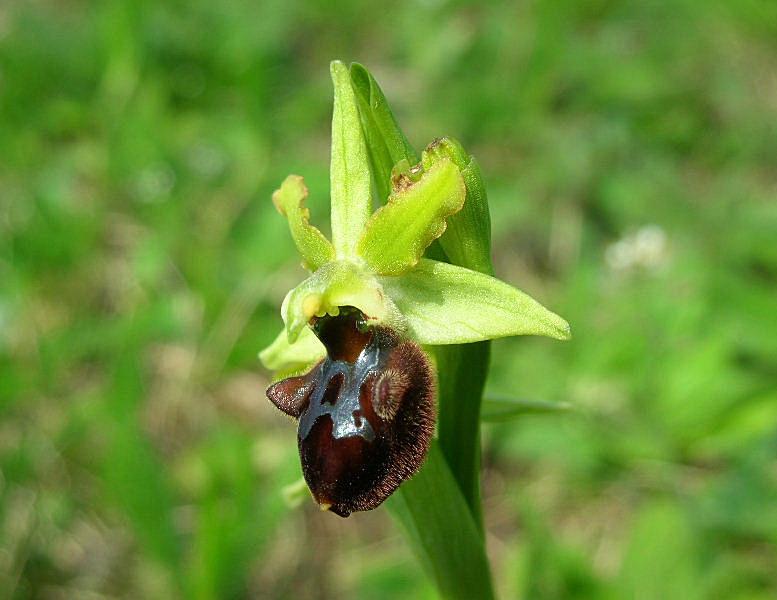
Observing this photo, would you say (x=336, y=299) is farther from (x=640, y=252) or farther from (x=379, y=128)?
(x=640, y=252)

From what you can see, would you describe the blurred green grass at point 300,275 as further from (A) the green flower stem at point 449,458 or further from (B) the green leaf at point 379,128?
(B) the green leaf at point 379,128

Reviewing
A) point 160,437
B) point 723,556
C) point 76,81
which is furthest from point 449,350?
point 76,81

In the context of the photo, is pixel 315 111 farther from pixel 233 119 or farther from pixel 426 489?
pixel 426 489

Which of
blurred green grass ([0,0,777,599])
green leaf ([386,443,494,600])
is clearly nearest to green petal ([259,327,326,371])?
green leaf ([386,443,494,600])

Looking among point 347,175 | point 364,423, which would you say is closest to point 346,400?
point 364,423

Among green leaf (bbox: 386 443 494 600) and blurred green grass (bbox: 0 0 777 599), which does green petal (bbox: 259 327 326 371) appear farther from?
blurred green grass (bbox: 0 0 777 599)

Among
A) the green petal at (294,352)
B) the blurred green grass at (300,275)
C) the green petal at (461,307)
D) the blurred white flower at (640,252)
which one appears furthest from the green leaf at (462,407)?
the blurred white flower at (640,252)
